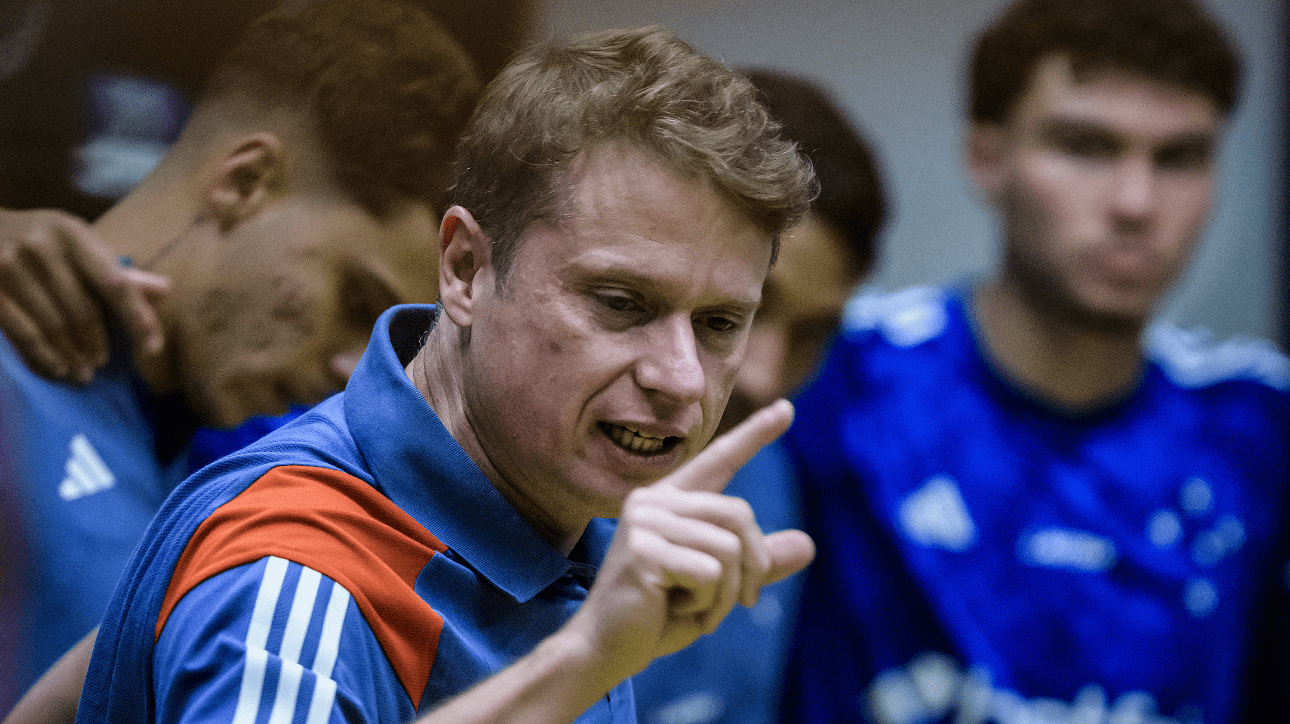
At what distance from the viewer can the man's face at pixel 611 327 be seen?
815mm

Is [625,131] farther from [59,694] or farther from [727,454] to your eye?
[59,694]

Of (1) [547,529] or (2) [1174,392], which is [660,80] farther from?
(2) [1174,392]

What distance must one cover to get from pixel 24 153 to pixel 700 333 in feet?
2.61

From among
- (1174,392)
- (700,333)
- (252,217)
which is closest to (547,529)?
(700,333)

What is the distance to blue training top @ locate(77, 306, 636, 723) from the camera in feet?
2.19

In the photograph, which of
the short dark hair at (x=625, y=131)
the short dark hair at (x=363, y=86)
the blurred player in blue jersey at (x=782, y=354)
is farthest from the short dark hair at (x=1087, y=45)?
the short dark hair at (x=625, y=131)

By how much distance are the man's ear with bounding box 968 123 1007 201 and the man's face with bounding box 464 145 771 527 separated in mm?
1238

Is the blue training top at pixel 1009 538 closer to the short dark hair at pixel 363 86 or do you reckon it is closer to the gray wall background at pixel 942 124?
the gray wall background at pixel 942 124

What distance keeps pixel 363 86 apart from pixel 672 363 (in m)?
0.61

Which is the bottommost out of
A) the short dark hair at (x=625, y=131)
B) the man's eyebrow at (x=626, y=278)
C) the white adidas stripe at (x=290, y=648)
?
the white adidas stripe at (x=290, y=648)

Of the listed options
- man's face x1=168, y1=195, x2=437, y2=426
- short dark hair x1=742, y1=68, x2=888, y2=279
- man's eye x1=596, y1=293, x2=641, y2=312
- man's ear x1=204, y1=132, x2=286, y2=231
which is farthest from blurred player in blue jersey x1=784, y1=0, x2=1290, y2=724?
man's eye x1=596, y1=293, x2=641, y2=312

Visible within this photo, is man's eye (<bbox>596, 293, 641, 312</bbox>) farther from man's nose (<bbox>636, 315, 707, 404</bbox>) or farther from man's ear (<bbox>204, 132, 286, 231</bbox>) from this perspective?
man's ear (<bbox>204, 132, 286, 231</bbox>)

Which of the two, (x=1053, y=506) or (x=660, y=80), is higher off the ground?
(x=660, y=80)

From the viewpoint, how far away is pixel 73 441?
3.79ft
